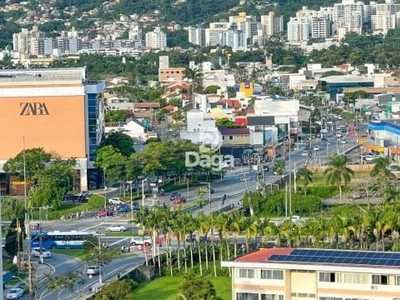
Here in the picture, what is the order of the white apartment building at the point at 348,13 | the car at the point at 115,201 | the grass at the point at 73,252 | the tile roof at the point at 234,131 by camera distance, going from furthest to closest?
the white apartment building at the point at 348,13 → the tile roof at the point at 234,131 → the car at the point at 115,201 → the grass at the point at 73,252

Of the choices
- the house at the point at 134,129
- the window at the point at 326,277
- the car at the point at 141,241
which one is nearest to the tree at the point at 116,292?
the window at the point at 326,277

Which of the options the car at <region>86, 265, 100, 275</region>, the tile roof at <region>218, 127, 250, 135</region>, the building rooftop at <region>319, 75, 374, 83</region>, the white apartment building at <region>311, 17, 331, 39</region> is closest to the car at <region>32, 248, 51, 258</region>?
the car at <region>86, 265, 100, 275</region>

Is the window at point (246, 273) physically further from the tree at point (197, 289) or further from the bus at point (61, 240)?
the bus at point (61, 240)

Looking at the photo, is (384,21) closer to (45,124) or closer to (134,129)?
(134,129)

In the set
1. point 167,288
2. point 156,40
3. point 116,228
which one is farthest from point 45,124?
point 156,40

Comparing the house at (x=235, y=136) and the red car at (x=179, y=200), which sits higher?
the house at (x=235, y=136)

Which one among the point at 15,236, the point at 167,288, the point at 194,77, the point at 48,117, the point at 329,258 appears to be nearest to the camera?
the point at 329,258

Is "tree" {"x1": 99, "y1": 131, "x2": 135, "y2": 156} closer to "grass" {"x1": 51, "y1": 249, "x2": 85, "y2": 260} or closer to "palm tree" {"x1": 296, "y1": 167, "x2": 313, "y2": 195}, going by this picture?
"palm tree" {"x1": 296, "y1": 167, "x2": 313, "y2": 195}
